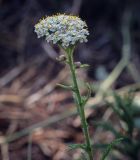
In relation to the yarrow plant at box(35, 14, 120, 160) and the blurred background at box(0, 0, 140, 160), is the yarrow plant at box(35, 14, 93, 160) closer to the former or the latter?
the yarrow plant at box(35, 14, 120, 160)

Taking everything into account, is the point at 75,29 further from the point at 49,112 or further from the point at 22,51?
the point at 22,51

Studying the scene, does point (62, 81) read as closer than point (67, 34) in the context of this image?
No

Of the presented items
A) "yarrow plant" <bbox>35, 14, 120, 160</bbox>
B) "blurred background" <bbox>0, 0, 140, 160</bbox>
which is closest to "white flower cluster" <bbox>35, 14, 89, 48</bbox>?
"yarrow plant" <bbox>35, 14, 120, 160</bbox>

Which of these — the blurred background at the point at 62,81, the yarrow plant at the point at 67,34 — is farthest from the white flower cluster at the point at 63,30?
the blurred background at the point at 62,81

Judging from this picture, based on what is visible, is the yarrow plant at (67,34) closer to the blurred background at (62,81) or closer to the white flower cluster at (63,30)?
the white flower cluster at (63,30)

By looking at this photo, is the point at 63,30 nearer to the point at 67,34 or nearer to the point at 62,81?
the point at 67,34

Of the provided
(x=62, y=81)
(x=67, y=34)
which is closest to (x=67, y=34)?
(x=67, y=34)
